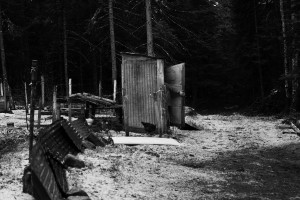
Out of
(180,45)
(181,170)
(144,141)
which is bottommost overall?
(181,170)

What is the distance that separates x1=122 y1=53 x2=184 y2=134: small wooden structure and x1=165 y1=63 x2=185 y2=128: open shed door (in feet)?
0.13

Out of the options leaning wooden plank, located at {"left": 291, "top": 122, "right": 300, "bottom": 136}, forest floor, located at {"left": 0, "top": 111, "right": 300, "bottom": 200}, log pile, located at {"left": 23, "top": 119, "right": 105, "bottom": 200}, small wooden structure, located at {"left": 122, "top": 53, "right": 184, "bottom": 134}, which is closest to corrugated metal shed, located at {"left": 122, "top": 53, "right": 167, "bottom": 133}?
small wooden structure, located at {"left": 122, "top": 53, "right": 184, "bottom": 134}

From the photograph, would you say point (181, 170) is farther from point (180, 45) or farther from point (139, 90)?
point (180, 45)

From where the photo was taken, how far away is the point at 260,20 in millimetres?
32906

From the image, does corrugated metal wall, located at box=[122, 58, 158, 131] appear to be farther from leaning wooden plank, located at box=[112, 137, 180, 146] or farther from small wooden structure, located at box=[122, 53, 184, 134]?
leaning wooden plank, located at box=[112, 137, 180, 146]

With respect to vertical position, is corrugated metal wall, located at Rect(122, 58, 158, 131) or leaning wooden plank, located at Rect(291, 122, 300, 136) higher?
corrugated metal wall, located at Rect(122, 58, 158, 131)

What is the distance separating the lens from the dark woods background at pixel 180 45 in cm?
3159

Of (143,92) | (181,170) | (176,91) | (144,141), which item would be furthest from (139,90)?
(181,170)

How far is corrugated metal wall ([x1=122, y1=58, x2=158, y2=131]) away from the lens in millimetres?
15859

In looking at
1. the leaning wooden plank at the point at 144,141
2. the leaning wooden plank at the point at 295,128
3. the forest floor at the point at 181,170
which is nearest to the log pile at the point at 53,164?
the forest floor at the point at 181,170

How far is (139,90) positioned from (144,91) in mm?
214

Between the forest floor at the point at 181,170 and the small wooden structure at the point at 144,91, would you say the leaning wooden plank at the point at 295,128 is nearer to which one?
the forest floor at the point at 181,170

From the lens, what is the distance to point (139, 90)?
16062 mm

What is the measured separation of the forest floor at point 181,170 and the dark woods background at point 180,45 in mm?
16075
